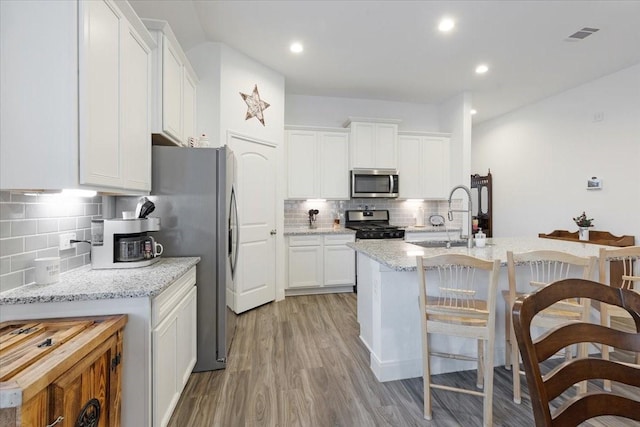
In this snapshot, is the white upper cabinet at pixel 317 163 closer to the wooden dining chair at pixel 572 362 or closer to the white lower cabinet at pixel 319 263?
the white lower cabinet at pixel 319 263

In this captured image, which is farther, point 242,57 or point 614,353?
point 242,57

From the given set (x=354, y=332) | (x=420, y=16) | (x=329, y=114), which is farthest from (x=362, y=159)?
(x=354, y=332)

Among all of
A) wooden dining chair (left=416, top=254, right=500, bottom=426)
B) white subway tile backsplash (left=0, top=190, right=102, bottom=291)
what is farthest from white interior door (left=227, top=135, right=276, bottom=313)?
wooden dining chair (left=416, top=254, right=500, bottom=426)

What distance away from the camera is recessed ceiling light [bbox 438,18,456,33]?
9.74 ft

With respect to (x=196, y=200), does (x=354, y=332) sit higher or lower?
lower

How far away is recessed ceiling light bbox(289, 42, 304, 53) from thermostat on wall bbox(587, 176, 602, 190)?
4.37m

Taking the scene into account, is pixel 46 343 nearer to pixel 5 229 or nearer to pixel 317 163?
pixel 5 229

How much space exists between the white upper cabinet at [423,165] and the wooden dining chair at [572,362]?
13.8 feet

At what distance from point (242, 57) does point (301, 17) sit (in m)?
1.05

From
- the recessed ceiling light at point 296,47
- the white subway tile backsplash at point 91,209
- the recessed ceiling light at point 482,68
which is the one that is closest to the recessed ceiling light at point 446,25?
the recessed ceiling light at point 482,68

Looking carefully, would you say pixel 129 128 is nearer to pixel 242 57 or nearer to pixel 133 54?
pixel 133 54

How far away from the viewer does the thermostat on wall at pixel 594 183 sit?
4105 millimetres

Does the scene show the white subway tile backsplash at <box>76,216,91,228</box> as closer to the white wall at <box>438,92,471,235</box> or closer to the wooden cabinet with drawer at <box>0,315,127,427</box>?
the wooden cabinet with drawer at <box>0,315,127,427</box>

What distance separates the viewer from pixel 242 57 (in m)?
3.64
